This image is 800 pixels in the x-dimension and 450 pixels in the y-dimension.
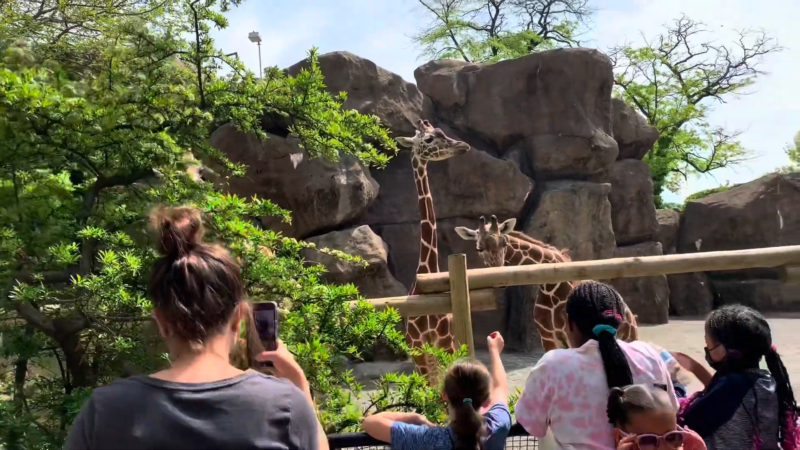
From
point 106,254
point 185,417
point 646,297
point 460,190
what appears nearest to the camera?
point 185,417

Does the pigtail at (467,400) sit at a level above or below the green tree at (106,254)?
below

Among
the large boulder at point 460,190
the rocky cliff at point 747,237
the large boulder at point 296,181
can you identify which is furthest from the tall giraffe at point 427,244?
the rocky cliff at point 747,237

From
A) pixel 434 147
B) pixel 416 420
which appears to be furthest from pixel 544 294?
pixel 416 420

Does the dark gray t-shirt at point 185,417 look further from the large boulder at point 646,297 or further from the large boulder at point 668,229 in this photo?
the large boulder at point 668,229

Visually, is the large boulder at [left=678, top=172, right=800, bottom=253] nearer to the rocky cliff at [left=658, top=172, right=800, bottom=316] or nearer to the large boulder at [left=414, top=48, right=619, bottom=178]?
the rocky cliff at [left=658, top=172, right=800, bottom=316]

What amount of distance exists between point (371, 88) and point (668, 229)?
281 inches

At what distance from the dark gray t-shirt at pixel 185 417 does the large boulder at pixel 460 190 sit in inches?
373

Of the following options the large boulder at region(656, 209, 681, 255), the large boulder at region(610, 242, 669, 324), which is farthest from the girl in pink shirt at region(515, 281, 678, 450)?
the large boulder at region(656, 209, 681, 255)

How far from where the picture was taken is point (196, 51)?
3.29m

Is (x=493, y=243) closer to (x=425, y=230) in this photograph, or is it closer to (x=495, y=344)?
(x=425, y=230)

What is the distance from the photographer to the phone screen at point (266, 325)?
1584 mm

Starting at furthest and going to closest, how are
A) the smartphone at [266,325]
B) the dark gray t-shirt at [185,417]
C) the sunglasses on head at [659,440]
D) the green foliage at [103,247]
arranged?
1. the green foliage at [103,247]
2. the sunglasses on head at [659,440]
3. the smartphone at [266,325]
4. the dark gray t-shirt at [185,417]

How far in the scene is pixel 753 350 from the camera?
2.15 meters

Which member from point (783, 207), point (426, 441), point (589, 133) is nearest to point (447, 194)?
point (589, 133)
